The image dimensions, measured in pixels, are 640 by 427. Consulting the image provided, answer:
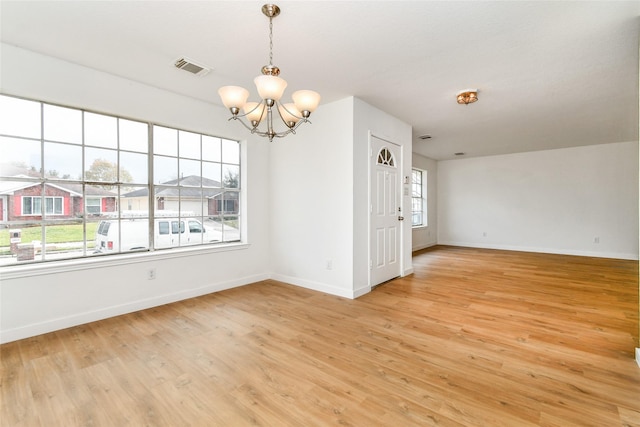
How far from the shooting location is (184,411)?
1.65 meters

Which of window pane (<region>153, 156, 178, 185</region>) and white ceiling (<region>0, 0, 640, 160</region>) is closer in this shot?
white ceiling (<region>0, 0, 640, 160</region>)

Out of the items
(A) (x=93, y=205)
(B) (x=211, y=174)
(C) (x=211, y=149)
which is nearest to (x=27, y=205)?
(A) (x=93, y=205)

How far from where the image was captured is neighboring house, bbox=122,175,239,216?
3.35m

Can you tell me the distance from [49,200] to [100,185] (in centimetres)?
43

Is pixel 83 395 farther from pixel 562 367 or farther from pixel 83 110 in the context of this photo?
pixel 562 367

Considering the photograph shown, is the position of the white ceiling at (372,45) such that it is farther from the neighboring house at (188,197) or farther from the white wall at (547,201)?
the white wall at (547,201)

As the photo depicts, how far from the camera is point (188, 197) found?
3.75m

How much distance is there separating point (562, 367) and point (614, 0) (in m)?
2.59

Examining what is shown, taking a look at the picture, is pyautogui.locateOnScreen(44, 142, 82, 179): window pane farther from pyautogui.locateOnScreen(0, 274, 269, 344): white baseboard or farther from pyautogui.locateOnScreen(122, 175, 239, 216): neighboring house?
pyautogui.locateOnScreen(0, 274, 269, 344): white baseboard

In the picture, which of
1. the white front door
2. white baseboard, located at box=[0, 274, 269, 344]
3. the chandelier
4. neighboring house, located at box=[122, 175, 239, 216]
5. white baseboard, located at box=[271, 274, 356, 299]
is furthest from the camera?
the white front door

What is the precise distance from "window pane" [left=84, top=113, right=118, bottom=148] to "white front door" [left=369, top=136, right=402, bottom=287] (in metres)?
3.12

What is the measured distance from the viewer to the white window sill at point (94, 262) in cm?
253

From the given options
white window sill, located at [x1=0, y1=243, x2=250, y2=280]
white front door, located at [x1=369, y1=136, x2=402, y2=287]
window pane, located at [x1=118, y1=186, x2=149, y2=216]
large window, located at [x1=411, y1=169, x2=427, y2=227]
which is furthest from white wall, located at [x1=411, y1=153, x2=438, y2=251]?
window pane, located at [x1=118, y1=186, x2=149, y2=216]

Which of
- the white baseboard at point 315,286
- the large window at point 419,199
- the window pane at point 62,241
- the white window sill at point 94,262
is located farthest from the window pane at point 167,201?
the large window at point 419,199
